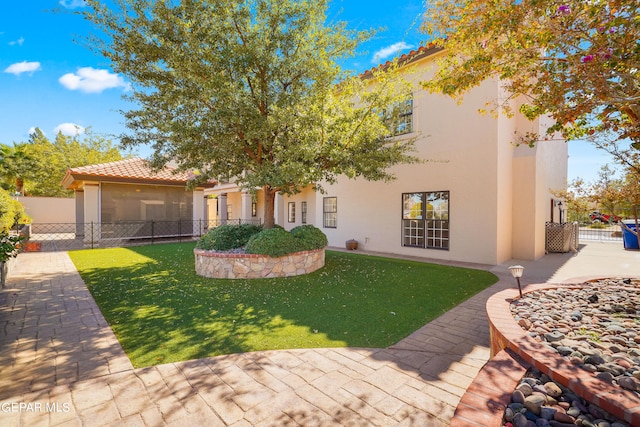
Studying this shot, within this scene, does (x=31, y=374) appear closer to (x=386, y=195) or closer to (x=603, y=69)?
(x=603, y=69)

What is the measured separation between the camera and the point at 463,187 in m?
9.98

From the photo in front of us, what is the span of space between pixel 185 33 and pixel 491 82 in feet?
28.6

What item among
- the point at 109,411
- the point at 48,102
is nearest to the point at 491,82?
the point at 109,411

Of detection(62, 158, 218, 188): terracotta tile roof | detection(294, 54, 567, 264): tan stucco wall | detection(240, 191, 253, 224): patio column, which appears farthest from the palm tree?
detection(294, 54, 567, 264): tan stucco wall

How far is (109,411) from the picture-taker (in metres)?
2.64

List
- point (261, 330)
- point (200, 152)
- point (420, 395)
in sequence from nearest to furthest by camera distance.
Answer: point (420, 395) < point (261, 330) < point (200, 152)

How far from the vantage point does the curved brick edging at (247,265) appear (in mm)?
7656

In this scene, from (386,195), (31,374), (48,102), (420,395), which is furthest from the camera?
(48,102)

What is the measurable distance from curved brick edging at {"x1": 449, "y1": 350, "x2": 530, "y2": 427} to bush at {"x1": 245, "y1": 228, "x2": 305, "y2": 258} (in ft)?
18.9

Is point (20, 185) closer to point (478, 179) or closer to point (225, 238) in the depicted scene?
point (225, 238)

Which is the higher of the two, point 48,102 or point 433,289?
point 48,102

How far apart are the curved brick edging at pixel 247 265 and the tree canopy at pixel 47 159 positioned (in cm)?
2842

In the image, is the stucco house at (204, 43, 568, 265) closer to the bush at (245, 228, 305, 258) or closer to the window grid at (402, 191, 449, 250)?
the window grid at (402, 191, 449, 250)

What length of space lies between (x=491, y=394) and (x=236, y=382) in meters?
2.34
